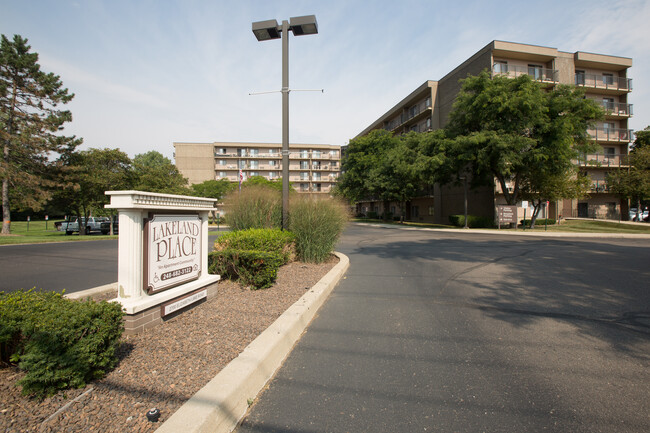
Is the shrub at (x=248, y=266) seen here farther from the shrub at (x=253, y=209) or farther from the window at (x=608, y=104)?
the window at (x=608, y=104)

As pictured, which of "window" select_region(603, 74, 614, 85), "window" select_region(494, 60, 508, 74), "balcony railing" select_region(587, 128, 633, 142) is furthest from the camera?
"window" select_region(603, 74, 614, 85)

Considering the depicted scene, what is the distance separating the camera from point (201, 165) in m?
64.4

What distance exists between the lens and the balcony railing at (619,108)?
33.1 m

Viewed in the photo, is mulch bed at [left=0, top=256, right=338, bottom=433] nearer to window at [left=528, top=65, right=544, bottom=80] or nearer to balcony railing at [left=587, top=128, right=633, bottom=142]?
window at [left=528, top=65, right=544, bottom=80]

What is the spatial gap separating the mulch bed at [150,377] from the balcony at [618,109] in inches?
1729

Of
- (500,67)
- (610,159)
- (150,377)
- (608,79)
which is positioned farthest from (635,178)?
(150,377)

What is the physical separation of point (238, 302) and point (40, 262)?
8609mm

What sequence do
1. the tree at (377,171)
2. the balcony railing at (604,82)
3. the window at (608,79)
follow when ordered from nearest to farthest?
1. the balcony railing at (604,82)
2. the window at (608,79)
3. the tree at (377,171)

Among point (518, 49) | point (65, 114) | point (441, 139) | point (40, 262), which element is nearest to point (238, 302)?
point (40, 262)

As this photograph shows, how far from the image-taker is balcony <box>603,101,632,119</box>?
33.1 metres

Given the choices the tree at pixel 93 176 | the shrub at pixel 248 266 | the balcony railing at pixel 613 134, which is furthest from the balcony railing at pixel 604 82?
the tree at pixel 93 176

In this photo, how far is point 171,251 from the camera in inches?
148

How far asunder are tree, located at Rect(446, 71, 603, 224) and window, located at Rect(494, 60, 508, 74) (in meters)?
7.22

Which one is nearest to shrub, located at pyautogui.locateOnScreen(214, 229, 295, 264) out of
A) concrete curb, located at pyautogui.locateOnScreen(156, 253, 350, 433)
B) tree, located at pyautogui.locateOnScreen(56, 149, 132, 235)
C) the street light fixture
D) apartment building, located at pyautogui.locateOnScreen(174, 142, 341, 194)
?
the street light fixture
